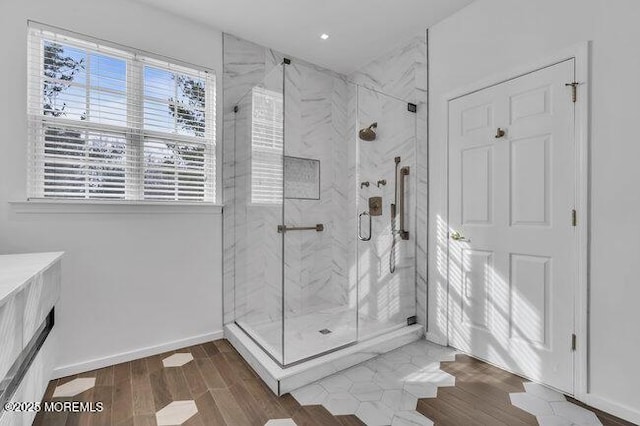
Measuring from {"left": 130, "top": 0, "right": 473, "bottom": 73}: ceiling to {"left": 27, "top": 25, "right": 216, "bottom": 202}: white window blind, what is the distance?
0.47 meters

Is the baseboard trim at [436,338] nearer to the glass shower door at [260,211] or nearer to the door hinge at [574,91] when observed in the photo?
the glass shower door at [260,211]

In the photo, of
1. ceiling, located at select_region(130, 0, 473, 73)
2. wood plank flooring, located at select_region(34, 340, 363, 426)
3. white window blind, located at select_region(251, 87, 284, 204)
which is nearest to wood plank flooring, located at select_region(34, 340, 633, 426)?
wood plank flooring, located at select_region(34, 340, 363, 426)

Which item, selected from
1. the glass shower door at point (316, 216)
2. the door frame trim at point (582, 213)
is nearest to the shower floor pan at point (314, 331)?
the glass shower door at point (316, 216)

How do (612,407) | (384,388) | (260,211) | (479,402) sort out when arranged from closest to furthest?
(612,407)
(479,402)
(384,388)
(260,211)

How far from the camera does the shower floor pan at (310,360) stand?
1960mm

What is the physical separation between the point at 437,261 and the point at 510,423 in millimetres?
1254

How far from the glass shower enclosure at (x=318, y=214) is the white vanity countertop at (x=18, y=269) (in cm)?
134

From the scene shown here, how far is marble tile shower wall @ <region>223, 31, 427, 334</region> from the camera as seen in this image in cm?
264

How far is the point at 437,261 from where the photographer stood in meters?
2.70

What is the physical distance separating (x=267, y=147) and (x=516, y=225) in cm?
192

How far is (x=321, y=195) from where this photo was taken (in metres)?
3.00

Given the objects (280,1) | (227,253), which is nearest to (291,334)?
(227,253)

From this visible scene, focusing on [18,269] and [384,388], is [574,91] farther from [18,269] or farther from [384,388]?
[18,269]

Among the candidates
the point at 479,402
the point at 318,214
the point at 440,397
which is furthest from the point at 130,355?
the point at 479,402
